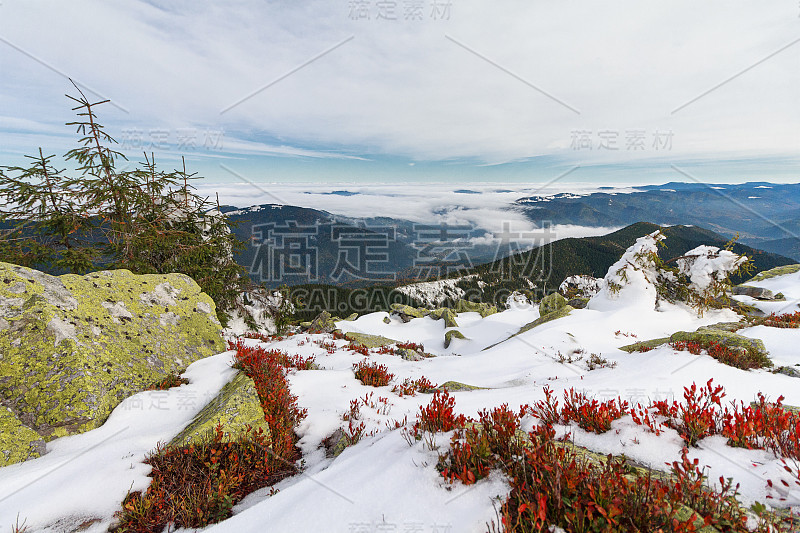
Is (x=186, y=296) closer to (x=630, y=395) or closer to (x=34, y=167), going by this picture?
(x=34, y=167)

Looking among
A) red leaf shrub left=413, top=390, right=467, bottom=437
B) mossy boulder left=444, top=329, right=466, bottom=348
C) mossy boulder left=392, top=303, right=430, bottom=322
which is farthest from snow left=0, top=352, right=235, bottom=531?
mossy boulder left=392, top=303, right=430, bottom=322

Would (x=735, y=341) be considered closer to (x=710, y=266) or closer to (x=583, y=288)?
(x=710, y=266)

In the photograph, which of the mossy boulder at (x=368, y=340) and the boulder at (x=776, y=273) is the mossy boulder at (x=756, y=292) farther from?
the mossy boulder at (x=368, y=340)

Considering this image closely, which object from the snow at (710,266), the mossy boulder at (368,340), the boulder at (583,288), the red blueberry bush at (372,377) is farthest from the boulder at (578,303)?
the red blueberry bush at (372,377)

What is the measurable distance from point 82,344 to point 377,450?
571 cm

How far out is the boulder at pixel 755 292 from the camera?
19.7 m

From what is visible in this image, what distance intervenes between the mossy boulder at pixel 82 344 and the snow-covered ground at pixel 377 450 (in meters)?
0.46

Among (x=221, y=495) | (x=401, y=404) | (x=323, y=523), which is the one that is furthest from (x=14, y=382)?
(x=401, y=404)

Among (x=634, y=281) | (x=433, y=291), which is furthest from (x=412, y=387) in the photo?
(x=433, y=291)

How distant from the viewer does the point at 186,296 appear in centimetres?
870

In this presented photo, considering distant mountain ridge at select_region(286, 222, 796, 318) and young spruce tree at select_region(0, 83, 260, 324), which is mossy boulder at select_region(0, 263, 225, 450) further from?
distant mountain ridge at select_region(286, 222, 796, 318)

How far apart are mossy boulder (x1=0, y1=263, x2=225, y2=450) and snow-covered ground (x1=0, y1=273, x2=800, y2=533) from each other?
0.46 meters

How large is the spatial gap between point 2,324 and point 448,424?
23.2 feet

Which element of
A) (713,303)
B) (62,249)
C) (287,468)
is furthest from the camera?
(713,303)
